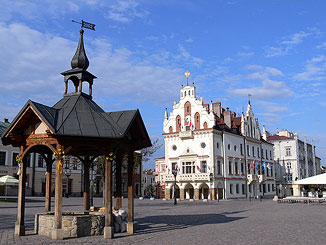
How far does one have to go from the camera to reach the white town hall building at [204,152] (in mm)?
49594

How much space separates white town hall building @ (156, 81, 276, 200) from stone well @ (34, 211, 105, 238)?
34.5 m

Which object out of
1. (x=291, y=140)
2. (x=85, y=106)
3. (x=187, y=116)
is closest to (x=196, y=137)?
(x=187, y=116)

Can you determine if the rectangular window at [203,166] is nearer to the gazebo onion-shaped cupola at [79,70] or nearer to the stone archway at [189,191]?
the stone archway at [189,191]

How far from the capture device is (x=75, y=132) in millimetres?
12148

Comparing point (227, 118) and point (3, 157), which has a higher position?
point (227, 118)

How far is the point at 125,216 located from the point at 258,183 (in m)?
50.0

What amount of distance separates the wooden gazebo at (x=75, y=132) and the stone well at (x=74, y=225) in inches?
13.7

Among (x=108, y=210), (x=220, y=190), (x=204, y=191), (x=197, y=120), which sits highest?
(x=197, y=120)

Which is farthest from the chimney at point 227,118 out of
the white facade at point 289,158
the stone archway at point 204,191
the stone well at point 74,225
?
the stone well at point 74,225

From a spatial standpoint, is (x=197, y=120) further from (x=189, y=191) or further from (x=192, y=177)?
(x=189, y=191)

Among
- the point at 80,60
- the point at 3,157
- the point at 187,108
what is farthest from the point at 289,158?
the point at 80,60

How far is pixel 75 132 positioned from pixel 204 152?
3916 centimetres

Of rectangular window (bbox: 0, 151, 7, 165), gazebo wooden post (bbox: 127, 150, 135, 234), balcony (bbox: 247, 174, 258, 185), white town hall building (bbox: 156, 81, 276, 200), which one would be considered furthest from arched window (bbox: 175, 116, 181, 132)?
gazebo wooden post (bbox: 127, 150, 135, 234)

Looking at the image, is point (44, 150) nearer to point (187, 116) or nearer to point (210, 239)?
point (210, 239)
